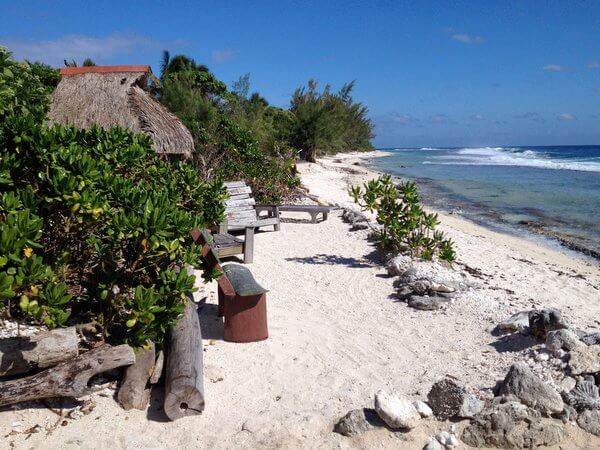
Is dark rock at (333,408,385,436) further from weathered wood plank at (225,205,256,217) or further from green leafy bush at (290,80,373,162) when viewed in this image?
green leafy bush at (290,80,373,162)

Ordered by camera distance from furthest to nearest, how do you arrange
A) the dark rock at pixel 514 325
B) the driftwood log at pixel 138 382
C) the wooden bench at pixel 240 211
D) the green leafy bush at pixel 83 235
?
1. the wooden bench at pixel 240 211
2. the dark rock at pixel 514 325
3. the driftwood log at pixel 138 382
4. the green leafy bush at pixel 83 235

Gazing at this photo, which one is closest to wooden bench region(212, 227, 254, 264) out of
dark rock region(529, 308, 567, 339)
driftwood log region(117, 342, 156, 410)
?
driftwood log region(117, 342, 156, 410)

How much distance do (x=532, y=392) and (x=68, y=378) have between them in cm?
321

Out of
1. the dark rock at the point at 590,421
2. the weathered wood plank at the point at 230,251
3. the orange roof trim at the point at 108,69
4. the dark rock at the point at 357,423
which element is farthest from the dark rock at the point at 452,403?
the orange roof trim at the point at 108,69

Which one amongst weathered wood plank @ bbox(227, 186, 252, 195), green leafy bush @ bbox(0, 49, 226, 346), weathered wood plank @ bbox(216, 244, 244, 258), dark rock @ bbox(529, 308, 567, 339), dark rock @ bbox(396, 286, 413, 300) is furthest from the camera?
weathered wood plank @ bbox(227, 186, 252, 195)

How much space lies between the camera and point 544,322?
4.62m

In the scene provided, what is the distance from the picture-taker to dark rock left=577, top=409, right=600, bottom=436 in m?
3.31

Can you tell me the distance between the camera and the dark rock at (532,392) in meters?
3.43

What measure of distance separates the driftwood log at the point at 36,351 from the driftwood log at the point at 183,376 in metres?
0.69

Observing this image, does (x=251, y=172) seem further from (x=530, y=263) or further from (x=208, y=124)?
(x=530, y=263)

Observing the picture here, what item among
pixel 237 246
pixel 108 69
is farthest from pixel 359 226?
pixel 108 69

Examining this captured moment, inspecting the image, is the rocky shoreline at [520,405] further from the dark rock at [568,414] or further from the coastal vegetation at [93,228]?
the coastal vegetation at [93,228]

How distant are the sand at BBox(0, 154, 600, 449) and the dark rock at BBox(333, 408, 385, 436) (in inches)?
2.1

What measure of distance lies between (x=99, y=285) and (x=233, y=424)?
4.65ft
